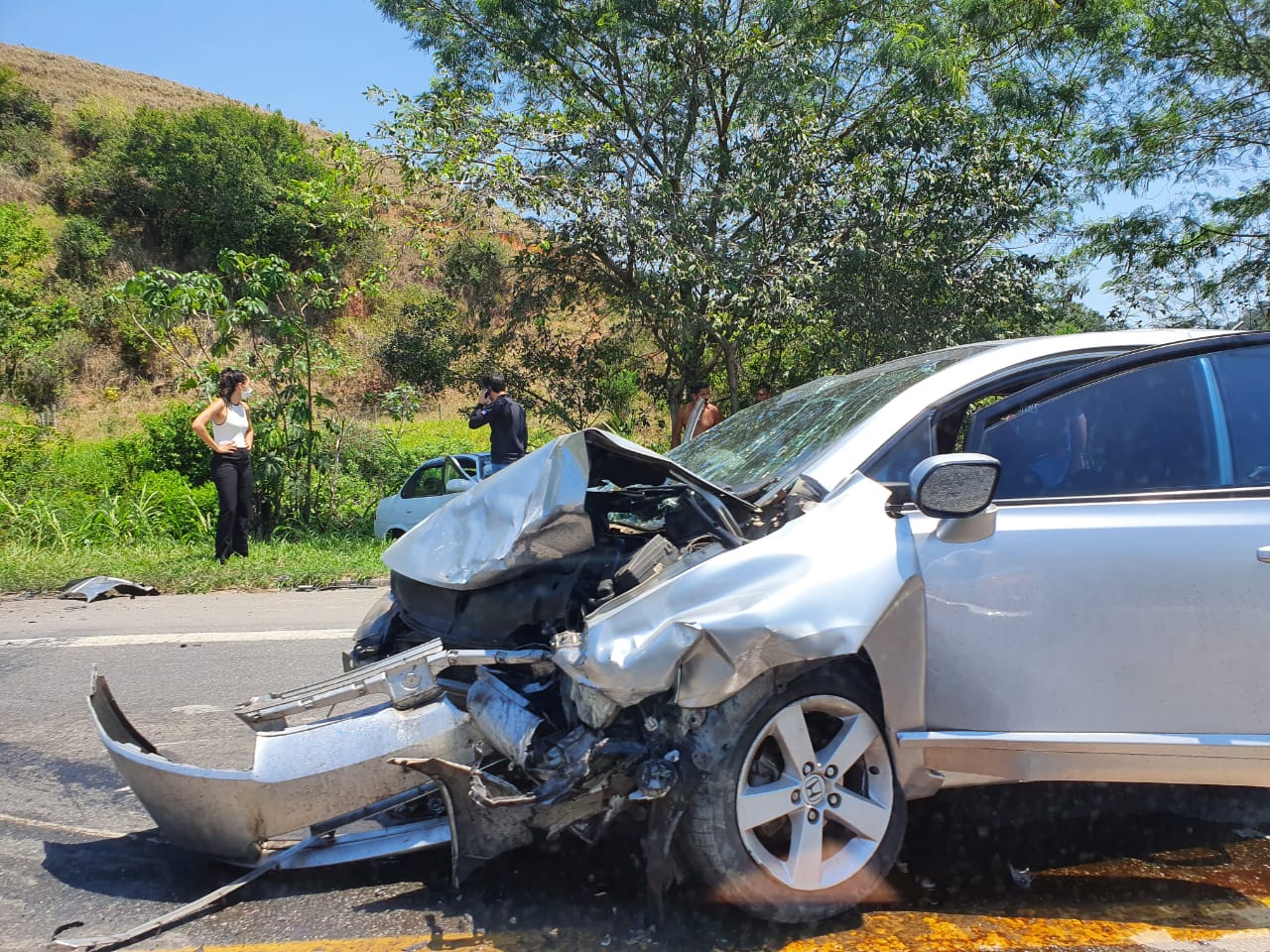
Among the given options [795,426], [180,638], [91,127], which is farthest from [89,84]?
[795,426]

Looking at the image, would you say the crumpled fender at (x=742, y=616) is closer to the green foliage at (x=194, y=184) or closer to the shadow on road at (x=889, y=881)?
the shadow on road at (x=889, y=881)

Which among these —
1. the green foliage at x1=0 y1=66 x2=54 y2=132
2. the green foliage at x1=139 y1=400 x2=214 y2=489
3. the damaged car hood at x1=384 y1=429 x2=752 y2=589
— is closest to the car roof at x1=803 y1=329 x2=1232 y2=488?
the damaged car hood at x1=384 y1=429 x2=752 y2=589

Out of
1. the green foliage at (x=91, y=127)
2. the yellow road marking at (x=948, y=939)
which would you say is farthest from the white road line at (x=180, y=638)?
the green foliage at (x=91, y=127)

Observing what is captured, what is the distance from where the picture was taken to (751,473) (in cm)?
338

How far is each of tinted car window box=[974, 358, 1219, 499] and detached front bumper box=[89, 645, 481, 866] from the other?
1846 mm

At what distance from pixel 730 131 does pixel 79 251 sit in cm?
2982

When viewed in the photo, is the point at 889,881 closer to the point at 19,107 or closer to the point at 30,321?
the point at 30,321

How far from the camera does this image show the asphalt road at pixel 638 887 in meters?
2.68

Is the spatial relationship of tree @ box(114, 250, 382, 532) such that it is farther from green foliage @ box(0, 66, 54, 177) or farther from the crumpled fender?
green foliage @ box(0, 66, 54, 177)

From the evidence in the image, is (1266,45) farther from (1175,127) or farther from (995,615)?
(995,615)

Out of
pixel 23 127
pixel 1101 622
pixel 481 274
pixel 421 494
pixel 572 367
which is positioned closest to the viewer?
pixel 1101 622

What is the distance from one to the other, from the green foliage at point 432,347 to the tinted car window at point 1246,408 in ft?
39.2

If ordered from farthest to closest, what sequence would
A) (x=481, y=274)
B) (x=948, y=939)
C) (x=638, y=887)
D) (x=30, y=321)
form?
(x=30, y=321) < (x=481, y=274) < (x=638, y=887) < (x=948, y=939)

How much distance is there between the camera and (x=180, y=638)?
20.7 feet
